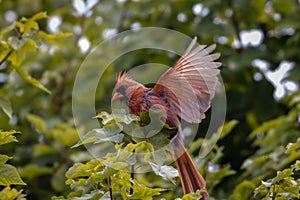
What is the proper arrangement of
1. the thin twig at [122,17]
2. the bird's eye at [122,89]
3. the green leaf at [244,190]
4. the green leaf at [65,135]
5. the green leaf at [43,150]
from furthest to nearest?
the thin twig at [122,17] < the green leaf at [43,150] < the green leaf at [65,135] < the green leaf at [244,190] < the bird's eye at [122,89]

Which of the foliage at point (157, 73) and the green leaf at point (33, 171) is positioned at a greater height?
the foliage at point (157, 73)

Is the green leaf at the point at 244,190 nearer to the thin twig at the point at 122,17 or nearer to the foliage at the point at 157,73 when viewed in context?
the foliage at the point at 157,73

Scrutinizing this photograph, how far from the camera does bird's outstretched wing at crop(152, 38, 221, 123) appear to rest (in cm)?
175

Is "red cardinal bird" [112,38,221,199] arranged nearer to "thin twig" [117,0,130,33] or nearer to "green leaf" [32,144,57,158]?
"green leaf" [32,144,57,158]

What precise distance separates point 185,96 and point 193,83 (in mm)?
46

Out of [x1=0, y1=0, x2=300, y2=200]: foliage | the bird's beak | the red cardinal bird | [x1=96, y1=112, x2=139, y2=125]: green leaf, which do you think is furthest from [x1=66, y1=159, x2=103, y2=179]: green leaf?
[x1=0, y1=0, x2=300, y2=200]: foliage

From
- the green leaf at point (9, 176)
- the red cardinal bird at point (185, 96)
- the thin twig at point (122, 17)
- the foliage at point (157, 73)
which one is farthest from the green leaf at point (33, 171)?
the green leaf at point (9, 176)

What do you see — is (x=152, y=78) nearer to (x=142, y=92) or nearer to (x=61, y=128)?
(x=61, y=128)

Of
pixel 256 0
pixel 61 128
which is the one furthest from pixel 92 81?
pixel 256 0

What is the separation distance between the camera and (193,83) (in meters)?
1.76

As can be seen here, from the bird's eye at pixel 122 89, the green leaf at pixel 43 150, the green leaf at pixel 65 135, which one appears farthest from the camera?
the green leaf at pixel 43 150

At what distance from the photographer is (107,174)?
145 cm

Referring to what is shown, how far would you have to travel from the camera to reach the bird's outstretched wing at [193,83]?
5.75 ft

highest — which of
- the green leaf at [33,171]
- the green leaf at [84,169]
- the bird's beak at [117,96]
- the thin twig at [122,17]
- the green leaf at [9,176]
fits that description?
the thin twig at [122,17]
